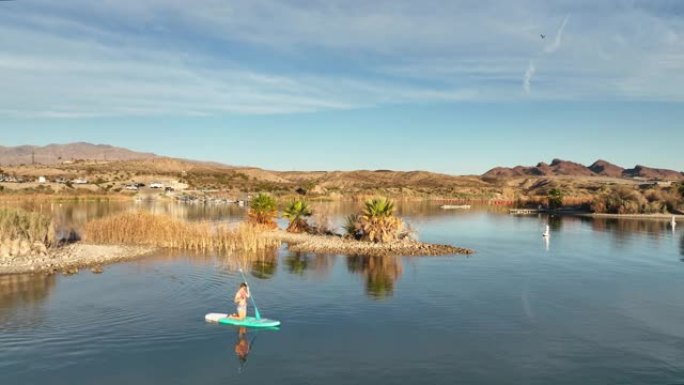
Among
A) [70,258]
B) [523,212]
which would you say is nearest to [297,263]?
[70,258]

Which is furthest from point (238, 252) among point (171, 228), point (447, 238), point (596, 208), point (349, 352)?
point (596, 208)

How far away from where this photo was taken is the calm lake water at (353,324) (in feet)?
48.6

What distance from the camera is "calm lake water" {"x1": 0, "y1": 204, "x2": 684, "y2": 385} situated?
584 inches

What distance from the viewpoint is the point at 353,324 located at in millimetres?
19062

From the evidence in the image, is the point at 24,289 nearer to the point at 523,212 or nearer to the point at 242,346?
the point at 242,346

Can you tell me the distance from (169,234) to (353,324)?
20.5 meters

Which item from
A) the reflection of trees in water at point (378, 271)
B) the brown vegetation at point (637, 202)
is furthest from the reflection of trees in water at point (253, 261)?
the brown vegetation at point (637, 202)

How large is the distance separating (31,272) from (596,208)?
6925cm

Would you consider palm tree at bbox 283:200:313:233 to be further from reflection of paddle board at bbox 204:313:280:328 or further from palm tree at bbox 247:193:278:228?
reflection of paddle board at bbox 204:313:280:328

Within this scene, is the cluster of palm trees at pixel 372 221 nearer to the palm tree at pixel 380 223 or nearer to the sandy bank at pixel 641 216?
the palm tree at pixel 380 223

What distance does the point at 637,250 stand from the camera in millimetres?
39188

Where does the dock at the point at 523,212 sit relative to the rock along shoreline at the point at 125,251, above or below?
above

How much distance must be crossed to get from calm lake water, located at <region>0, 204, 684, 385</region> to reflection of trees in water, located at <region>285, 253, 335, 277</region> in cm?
22

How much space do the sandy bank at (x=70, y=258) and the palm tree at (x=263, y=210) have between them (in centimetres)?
975
